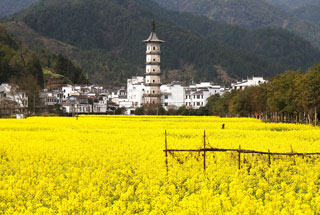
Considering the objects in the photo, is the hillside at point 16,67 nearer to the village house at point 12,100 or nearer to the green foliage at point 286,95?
the village house at point 12,100

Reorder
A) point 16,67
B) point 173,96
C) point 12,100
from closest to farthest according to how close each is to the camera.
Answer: point 12,100 → point 16,67 → point 173,96

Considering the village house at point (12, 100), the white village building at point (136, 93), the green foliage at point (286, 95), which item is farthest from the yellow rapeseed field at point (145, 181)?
the white village building at point (136, 93)

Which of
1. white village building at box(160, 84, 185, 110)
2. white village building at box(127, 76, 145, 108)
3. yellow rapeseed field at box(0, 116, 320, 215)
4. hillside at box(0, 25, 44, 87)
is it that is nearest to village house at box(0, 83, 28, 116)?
hillside at box(0, 25, 44, 87)

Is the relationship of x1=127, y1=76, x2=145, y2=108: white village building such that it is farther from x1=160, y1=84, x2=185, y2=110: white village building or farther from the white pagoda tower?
the white pagoda tower

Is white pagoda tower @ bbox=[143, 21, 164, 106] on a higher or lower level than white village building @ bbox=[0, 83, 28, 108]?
higher

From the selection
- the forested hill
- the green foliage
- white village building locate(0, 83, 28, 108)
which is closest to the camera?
the green foliage

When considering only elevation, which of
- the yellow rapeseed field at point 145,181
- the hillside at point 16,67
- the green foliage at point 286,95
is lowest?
the yellow rapeseed field at point 145,181

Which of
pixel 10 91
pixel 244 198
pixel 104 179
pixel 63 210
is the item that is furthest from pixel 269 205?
pixel 10 91

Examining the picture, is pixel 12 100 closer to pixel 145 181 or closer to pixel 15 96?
pixel 15 96

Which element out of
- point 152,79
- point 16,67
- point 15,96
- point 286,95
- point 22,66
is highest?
point 22,66

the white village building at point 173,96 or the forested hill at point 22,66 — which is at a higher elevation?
the forested hill at point 22,66

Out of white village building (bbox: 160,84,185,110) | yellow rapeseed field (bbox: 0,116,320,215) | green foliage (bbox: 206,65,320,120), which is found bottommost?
yellow rapeseed field (bbox: 0,116,320,215)

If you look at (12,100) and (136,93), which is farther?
(136,93)

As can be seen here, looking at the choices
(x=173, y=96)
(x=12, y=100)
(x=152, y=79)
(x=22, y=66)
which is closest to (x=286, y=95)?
(x=12, y=100)
